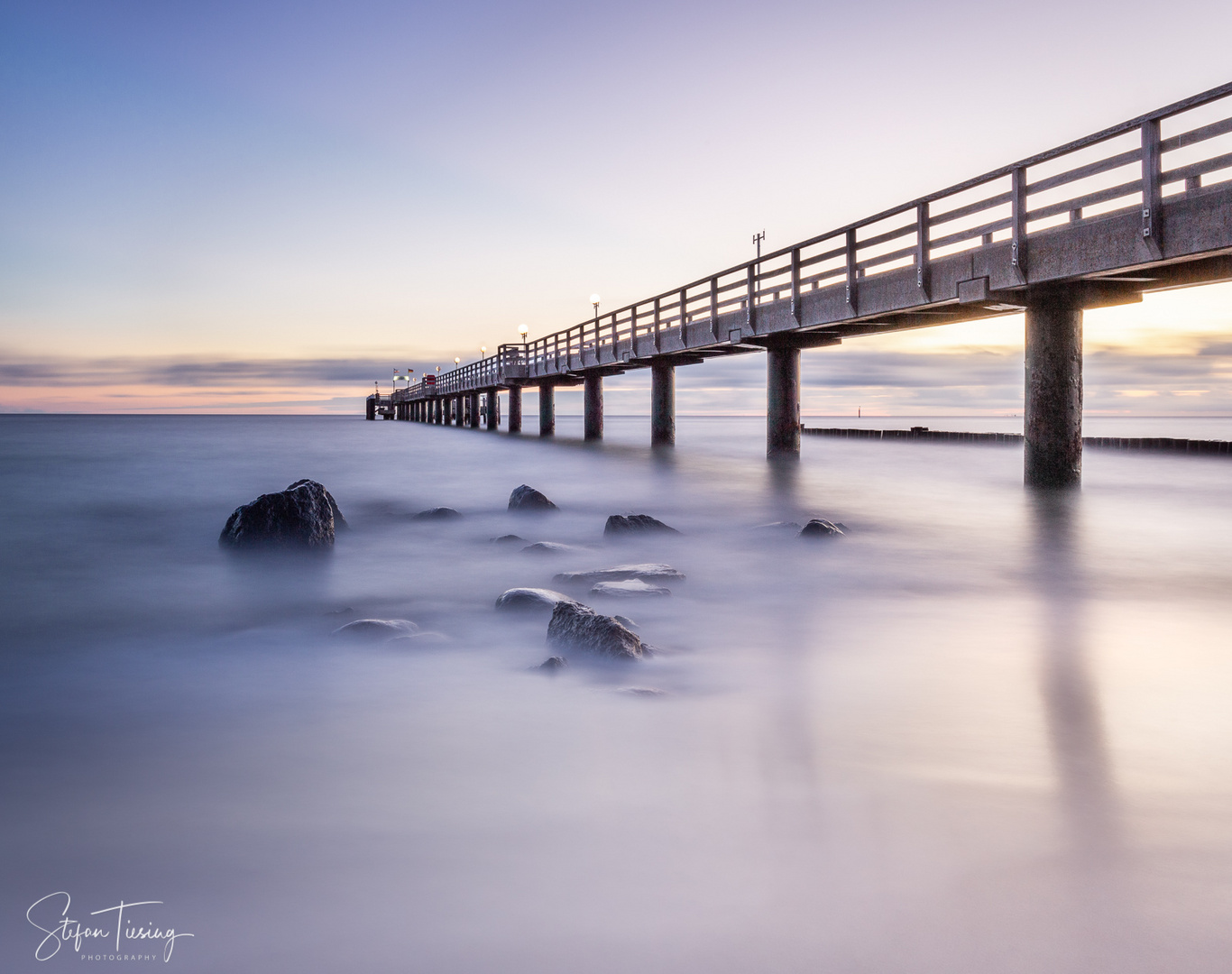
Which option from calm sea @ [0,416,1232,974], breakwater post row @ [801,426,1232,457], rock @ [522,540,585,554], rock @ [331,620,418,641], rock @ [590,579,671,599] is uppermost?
breakwater post row @ [801,426,1232,457]

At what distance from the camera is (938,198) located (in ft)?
43.5

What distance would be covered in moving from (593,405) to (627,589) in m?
31.3

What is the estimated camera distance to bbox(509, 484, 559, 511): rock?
44.5ft

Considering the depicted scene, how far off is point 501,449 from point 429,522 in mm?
22439

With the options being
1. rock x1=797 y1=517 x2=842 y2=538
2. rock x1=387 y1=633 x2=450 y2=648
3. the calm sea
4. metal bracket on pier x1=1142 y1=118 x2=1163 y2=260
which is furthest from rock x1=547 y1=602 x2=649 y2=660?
metal bracket on pier x1=1142 y1=118 x2=1163 y2=260

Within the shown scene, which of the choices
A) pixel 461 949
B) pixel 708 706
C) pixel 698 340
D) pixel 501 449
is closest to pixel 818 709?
pixel 708 706

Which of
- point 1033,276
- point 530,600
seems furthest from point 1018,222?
point 530,600

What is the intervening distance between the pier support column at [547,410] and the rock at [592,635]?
130ft

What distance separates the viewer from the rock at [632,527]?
10.7m

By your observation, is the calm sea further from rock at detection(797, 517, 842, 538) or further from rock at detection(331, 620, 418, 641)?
rock at detection(797, 517, 842, 538)

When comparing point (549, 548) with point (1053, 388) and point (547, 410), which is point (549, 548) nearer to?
point (1053, 388)

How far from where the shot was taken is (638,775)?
3.49 metres

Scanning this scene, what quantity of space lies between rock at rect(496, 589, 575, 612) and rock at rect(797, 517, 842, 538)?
16.1ft

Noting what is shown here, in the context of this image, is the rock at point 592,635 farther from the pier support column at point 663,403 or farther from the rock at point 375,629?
the pier support column at point 663,403
